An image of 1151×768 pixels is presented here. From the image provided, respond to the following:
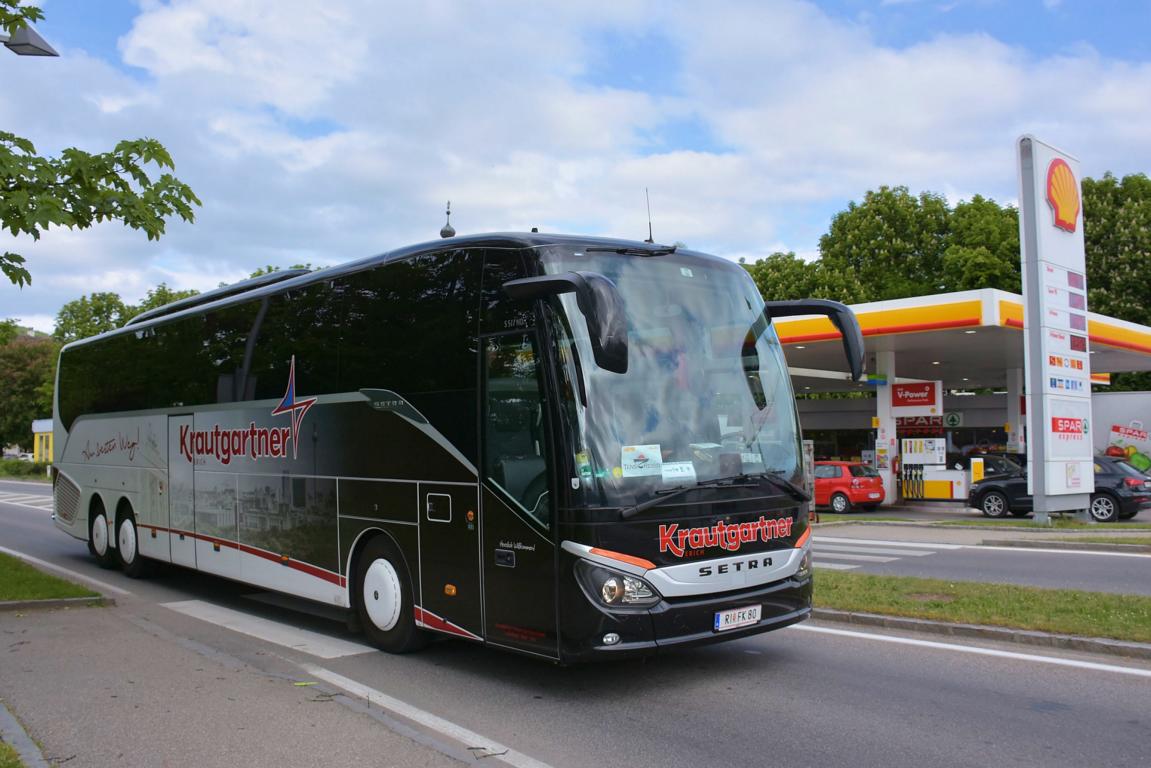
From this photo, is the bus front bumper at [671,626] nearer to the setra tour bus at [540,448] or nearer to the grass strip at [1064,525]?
the setra tour bus at [540,448]

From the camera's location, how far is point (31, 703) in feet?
21.7

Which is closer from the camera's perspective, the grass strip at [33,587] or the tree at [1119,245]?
the grass strip at [33,587]

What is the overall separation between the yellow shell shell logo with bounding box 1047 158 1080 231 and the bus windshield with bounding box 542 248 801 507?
1602 centimetres

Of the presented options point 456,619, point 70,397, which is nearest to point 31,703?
point 456,619

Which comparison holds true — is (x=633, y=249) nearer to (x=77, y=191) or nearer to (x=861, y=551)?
(x=77, y=191)

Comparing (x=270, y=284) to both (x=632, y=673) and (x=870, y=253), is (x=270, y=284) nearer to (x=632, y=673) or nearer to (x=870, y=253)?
(x=632, y=673)

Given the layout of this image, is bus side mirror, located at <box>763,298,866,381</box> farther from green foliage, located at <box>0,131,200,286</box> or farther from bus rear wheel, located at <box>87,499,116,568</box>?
bus rear wheel, located at <box>87,499,116,568</box>

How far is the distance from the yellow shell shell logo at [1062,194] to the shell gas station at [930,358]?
2421 mm

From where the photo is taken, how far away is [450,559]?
7.50 metres

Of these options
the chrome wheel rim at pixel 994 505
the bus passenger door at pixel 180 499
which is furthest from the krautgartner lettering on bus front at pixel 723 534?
the chrome wheel rim at pixel 994 505

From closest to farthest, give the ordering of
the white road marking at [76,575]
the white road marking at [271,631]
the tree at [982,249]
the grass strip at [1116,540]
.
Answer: the white road marking at [271,631] → the white road marking at [76,575] → the grass strip at [1116,540] → the tree at [982,249]

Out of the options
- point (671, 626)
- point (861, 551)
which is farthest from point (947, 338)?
point (671, 626)

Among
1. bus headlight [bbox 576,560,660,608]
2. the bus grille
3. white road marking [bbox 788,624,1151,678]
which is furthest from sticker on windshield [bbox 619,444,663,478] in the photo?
the bus grille

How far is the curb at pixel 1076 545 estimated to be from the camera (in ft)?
51.7
